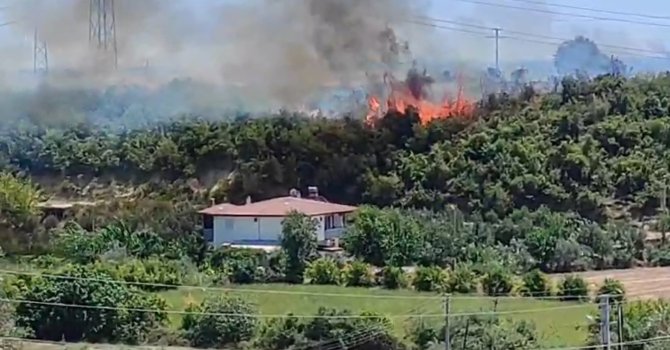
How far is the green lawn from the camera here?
14.4m

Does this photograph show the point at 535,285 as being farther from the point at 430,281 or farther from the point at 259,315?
the point at 259,315

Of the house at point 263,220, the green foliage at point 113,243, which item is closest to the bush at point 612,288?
the house at point 263,220

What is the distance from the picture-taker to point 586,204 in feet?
64.2

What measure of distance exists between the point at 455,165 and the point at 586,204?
2124mm

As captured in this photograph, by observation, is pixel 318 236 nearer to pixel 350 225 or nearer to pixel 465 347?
pixel 350 225

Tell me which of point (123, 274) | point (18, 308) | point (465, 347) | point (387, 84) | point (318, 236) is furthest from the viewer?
point (387, 84)

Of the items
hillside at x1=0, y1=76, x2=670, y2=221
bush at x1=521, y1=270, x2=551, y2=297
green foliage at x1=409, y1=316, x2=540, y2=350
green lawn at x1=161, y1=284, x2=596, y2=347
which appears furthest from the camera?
hillside at x1=0, y1=76, x2=670, y2=221

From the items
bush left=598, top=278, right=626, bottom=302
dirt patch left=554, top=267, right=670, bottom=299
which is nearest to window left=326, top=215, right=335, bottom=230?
dirt patch left=554, top=267, right=670, bottom=299

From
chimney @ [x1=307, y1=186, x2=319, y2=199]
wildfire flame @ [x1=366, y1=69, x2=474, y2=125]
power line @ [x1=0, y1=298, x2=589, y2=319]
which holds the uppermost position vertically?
wildfire flame @ [x1=366, y1=69, x2=474, y2=125]

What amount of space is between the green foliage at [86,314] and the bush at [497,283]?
4428 millimetres

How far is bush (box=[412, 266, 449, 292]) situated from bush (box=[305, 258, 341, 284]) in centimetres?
106

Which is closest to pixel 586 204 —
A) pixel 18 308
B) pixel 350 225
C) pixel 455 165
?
pixel 455 165

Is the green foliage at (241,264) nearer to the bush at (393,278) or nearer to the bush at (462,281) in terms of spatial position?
the bush at (393,278)

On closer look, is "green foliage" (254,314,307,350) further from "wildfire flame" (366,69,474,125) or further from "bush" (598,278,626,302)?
"wildfire flame" (366,69,474,125)
